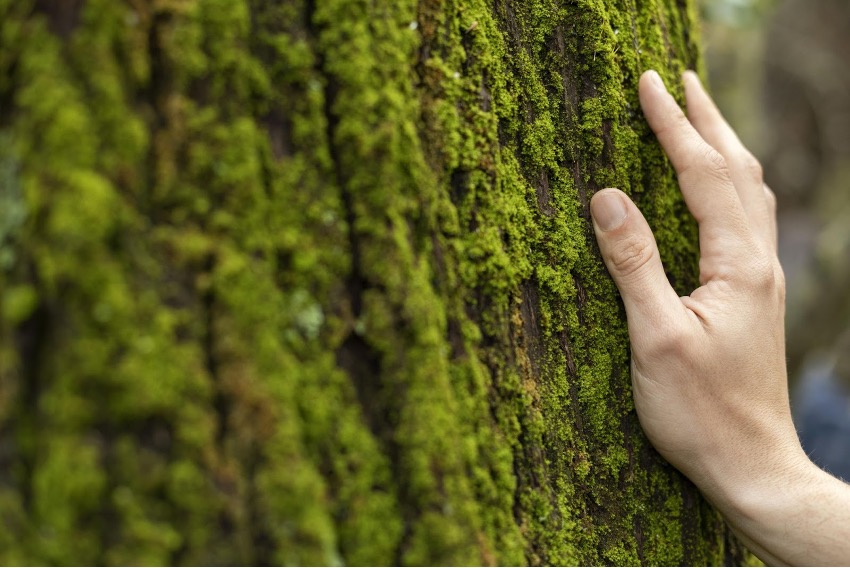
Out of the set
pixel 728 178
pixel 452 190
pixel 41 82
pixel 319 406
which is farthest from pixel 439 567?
pixel 728 178

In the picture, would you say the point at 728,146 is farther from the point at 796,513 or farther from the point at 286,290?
the point at 286,290

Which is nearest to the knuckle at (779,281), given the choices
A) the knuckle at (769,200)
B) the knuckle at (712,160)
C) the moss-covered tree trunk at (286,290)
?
the knuckle at (769,200)

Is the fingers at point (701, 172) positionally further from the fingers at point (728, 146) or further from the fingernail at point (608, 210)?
the fingernail at point (608, 210)

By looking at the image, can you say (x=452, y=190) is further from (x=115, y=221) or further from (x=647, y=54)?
(x=647, y=54)

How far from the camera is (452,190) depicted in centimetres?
156

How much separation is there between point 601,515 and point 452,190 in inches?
36.8

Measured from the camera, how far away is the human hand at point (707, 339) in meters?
1.84

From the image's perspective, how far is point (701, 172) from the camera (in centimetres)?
204

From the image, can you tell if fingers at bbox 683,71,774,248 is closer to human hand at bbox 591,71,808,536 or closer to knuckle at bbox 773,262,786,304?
knuckle at bbox 773,262,786,304

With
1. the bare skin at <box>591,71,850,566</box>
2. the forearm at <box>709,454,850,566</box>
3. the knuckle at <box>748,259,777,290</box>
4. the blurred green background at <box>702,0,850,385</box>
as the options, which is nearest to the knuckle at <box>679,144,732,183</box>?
the bare skin at <box>591,71,850,566</box>

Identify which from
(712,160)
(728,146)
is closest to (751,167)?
(728,146)

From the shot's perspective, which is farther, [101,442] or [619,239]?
[619,239]

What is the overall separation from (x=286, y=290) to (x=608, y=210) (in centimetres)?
98

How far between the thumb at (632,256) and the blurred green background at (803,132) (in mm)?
5983
